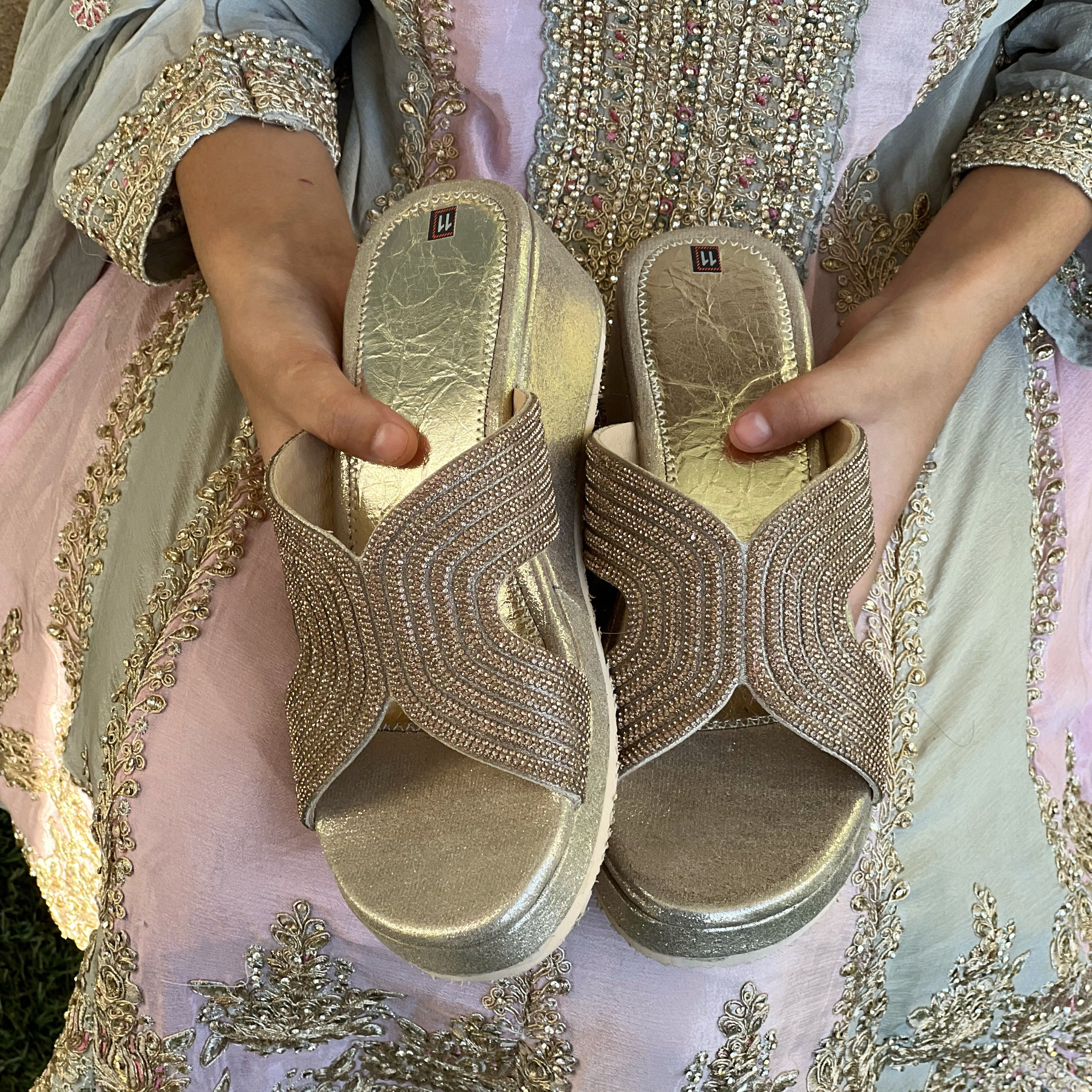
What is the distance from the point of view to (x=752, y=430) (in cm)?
58

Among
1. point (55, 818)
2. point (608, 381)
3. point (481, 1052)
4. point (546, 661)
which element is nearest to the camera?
point (546, 661)

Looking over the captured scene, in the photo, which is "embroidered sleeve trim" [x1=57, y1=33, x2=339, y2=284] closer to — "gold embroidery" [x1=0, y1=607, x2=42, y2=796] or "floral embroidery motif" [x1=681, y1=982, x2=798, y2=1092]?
Answer: "gold embroidery" [x1=0, y1=607, x2=42, y2=796]

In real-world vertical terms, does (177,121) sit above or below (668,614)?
above

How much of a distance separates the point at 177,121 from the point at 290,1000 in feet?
1.79

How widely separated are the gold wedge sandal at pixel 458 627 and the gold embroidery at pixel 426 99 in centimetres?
13

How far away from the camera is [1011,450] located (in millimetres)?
737

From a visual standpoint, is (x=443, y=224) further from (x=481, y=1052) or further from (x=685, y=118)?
(x=481, y=1052)

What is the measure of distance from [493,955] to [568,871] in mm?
48

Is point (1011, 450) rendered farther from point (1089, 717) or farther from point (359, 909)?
point (359, 909)

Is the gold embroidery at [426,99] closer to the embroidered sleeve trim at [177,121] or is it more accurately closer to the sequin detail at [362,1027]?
the embroidered sleeve trim at [177,121]

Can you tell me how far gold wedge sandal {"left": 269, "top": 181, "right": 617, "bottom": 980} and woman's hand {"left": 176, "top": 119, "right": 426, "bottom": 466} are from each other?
0.09 feet

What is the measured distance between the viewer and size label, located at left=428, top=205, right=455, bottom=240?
642 millimetres

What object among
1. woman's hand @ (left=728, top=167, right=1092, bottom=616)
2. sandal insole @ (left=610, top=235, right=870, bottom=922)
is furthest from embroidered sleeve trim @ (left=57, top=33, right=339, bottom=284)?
woman's hand @ (left=728, top=167, right=1092, bottom=616)

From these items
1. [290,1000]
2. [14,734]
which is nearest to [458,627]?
[290,1000]
